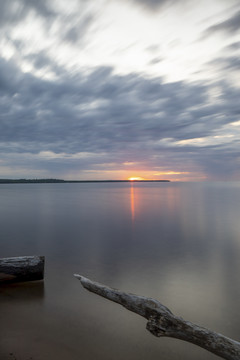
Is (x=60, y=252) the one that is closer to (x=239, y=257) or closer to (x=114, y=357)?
(x=114, y=357)

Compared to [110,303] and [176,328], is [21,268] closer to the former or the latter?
[110,303]

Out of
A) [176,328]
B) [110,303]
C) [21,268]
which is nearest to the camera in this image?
[176,328]

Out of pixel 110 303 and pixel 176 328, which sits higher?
pixel 176 328

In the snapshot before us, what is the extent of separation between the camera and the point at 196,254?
13.0m

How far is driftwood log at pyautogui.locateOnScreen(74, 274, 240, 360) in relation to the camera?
12.2ft

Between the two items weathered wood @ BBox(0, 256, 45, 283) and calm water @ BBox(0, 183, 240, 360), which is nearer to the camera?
calm water @ BBox(0, 183, 240, 360)

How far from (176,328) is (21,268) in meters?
5.57

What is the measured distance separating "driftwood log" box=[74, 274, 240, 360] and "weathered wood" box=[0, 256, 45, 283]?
11.9 feet

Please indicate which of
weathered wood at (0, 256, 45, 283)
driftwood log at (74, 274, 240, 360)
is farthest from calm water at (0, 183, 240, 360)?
driftwood log at (74, 274, 240, 360)

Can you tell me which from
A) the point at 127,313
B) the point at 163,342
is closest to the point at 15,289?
the point at 127,313

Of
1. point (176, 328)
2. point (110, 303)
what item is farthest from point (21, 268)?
point (176, 328)

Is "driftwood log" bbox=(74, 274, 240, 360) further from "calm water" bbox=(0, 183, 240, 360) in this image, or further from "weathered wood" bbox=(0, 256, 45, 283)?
"weathered wood" bbox=(0, 256, 45, 283)

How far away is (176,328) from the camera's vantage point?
418 cm

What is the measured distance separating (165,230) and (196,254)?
23.7 feet
